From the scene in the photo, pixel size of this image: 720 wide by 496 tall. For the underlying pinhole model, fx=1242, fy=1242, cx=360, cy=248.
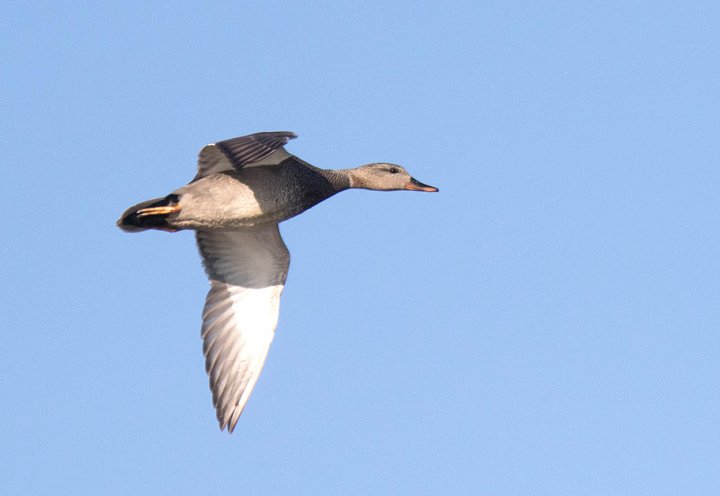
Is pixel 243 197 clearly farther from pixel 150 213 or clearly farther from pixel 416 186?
pixel 416 186

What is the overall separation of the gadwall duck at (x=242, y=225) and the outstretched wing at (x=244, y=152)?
0.04 feet

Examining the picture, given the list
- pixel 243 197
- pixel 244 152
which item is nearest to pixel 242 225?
pixel 243 197

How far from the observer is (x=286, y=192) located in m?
14.6

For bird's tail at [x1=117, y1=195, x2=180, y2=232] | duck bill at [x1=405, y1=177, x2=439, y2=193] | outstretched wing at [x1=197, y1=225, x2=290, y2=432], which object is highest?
duck bill at [x1=405, y1=177, x2=439, y2=193]

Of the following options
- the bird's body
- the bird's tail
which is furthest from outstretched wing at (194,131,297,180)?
the bird's tail

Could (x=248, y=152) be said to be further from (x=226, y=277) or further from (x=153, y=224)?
(x=226, y=277)

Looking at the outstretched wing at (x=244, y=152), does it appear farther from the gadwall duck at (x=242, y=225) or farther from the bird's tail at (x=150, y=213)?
the bird's tail at (x=150, y=213)

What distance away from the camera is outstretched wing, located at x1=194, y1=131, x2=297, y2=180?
1256cm

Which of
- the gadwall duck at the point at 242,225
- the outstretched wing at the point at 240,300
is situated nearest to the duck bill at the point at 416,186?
the gadwall duck at the point at 242,225

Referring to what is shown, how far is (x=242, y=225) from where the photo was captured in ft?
47.9

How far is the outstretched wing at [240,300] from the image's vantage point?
1542 cm

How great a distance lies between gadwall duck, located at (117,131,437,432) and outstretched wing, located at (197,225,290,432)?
1 centimetres

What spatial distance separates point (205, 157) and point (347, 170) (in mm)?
2531

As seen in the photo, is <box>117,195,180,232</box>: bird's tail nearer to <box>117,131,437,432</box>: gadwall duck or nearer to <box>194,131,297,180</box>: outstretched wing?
<box>117,131,437,432</box>: gadwall duck
